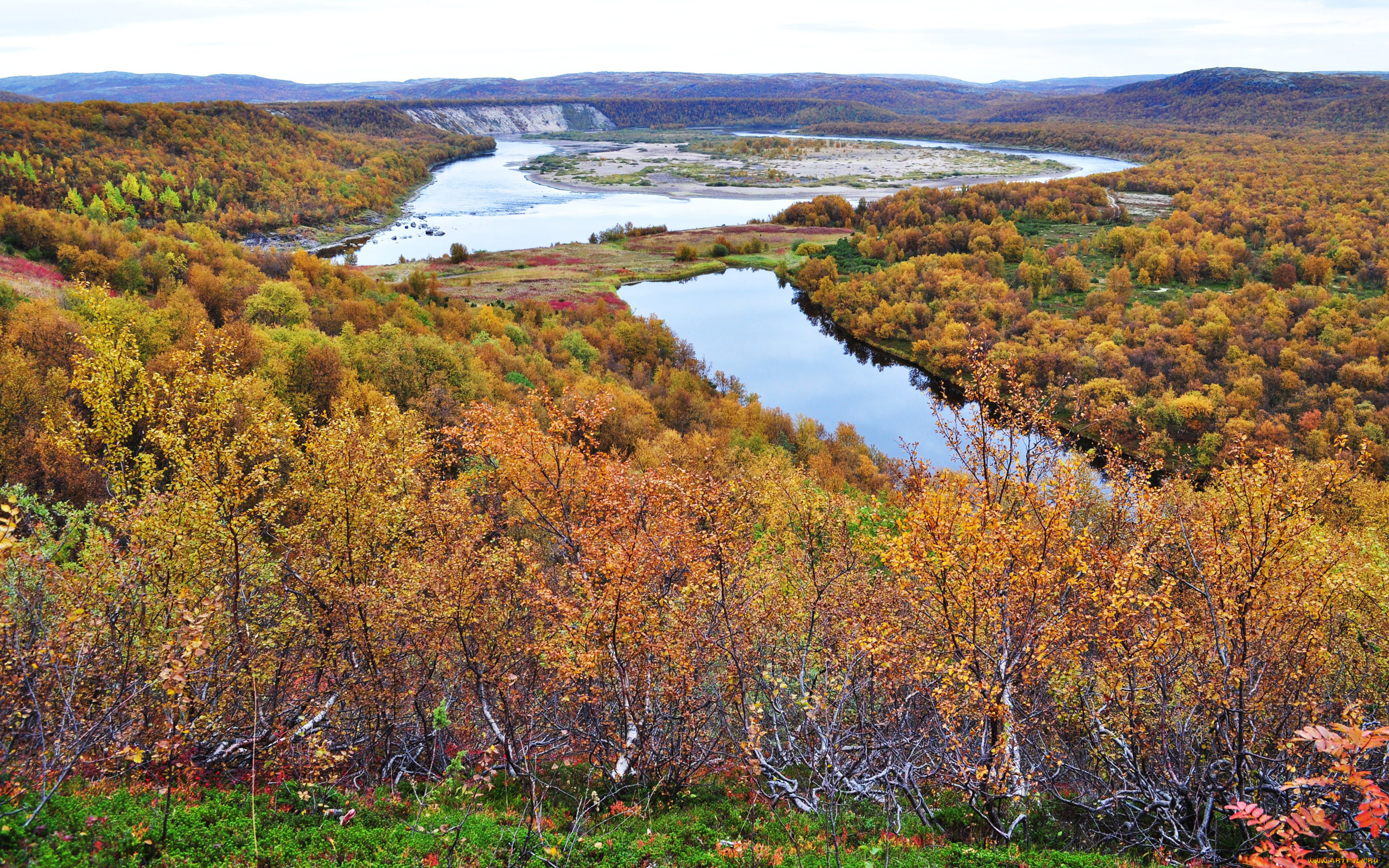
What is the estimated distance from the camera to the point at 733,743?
12867 mm

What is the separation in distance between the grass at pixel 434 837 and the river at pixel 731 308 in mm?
7067

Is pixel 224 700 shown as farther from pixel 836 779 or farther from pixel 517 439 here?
pixel 836 779

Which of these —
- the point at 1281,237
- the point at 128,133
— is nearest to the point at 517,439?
the point at 1281,237

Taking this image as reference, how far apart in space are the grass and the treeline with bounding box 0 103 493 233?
75.6 metres

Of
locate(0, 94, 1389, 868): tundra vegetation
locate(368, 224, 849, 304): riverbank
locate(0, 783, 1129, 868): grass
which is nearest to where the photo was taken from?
locate(0, 783, 1129, 868): grass

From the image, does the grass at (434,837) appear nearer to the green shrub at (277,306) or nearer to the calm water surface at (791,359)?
the calm water surface at (791,359)

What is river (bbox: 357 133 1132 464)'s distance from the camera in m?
56.1

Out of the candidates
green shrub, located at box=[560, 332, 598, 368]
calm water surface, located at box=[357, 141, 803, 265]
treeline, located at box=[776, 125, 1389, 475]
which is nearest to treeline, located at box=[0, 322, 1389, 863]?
treeline, located at box=[776, 125, 1389, 475]

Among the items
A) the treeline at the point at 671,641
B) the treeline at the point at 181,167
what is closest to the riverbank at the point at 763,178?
the treeline at the point at 181,167

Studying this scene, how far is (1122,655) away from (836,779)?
456cm

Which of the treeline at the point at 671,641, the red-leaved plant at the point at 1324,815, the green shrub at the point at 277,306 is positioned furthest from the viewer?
the green shrub at the point at 277,306

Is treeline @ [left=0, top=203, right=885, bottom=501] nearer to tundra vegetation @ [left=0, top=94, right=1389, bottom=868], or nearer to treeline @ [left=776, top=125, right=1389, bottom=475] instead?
tundra vegetation @ [left=0, top=94, right=1389, bottom=868]

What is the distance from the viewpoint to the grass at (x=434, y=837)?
7.89m

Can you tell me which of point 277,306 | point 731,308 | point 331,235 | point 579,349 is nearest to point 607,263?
point 731,308
